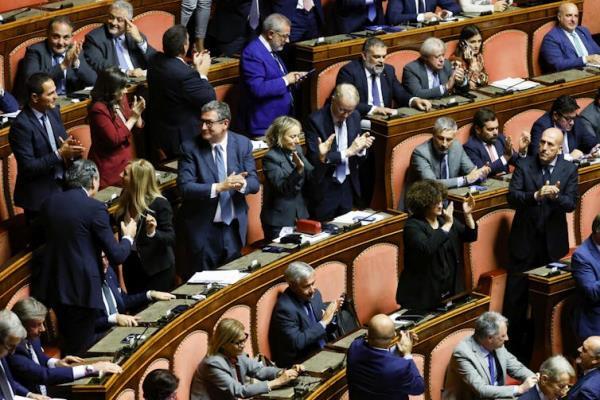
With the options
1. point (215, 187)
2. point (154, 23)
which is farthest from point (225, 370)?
point (154, 23)

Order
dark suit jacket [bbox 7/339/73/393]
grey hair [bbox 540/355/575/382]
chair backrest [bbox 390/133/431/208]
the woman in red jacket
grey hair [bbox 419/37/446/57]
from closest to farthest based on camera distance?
dark suit jacket [bbox 7/339/73/393], grey hair [bbox 540/355/575/382], the woman in red jacket, chair backrest [bbox 390/133/431/208], grey hair [bbox 419/37/446/57]

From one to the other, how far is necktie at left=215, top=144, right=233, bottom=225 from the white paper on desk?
0.89 ft

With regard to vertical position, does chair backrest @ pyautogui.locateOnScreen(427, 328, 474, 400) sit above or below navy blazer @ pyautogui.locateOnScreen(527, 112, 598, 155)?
below

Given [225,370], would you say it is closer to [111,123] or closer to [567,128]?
[111,123]

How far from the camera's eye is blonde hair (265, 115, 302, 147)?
4.44m

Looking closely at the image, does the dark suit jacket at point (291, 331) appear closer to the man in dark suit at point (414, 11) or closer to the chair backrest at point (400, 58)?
the chair backrest at point (400, 58)

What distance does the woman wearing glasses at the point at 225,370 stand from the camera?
3701mm

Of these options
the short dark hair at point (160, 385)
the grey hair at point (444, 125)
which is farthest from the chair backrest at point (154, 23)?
the short dark hair at point (160, 385)

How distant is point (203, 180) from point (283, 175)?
27 centimetres

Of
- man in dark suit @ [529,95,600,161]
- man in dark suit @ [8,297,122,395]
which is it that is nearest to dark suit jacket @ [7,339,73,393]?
man in dark suit @ [8,297,122,395]

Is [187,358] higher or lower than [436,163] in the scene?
lower

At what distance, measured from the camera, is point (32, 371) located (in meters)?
3.45

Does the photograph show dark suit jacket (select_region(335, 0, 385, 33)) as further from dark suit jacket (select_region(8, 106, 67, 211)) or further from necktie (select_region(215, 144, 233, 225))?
dark suit jacket (select_region(8, 106, 67, 211))

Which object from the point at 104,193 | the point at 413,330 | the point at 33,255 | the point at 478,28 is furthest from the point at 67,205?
the point at 478,28
